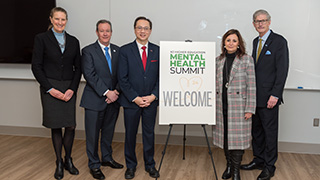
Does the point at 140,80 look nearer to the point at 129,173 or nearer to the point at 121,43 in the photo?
the point at 129,173

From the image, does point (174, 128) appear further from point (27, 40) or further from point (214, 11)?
point (27, 40)

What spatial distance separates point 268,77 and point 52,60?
7.01ft

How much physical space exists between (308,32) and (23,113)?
162 inches

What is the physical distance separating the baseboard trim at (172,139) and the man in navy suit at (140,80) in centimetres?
115

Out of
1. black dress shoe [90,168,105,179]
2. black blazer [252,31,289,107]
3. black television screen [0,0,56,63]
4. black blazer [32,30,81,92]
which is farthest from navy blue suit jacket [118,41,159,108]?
black television screen [0,0,56,63]

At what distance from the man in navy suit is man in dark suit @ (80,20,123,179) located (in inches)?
7.0

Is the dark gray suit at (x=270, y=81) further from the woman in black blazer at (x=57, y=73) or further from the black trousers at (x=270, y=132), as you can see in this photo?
the woman in black blazer at (x=57, y=73)

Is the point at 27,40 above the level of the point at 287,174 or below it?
above

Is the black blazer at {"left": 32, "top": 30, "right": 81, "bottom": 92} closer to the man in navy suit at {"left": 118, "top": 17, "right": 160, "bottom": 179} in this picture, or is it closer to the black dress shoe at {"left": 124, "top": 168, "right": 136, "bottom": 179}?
the man in navy suit at {"left": 118, "top": 17, "right": 160, "bottom": 179}

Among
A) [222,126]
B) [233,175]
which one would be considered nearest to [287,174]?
[233,175]

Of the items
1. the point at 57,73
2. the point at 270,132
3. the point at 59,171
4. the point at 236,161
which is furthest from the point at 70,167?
the point at 270,132

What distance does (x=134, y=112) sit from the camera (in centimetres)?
304

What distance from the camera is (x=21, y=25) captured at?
13.9ft

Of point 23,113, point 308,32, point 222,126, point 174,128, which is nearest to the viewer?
point 222,126
